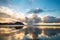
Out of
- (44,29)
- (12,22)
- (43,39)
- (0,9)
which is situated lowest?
(43,39)

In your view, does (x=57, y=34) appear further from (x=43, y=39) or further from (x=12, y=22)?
(x=12, y=22)

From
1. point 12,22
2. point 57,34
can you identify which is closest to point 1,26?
point 12,22

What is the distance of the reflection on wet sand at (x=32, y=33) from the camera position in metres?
1.89

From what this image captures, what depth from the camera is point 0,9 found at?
2.01m

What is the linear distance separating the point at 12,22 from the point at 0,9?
0.30 metres

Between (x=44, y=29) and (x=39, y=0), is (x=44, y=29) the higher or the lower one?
the lower one

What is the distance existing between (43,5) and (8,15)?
59 centimetres

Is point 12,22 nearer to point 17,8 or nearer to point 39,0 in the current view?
point 17,8

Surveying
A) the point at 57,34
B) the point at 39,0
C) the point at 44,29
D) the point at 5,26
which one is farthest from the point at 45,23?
the point at 5,26

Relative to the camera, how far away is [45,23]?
1.92 meters

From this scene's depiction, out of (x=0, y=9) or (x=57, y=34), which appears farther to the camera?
(x=0, y=9)

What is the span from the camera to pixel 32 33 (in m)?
1.92

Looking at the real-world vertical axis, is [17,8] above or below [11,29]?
above

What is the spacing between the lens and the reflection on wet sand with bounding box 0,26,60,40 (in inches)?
74.2
